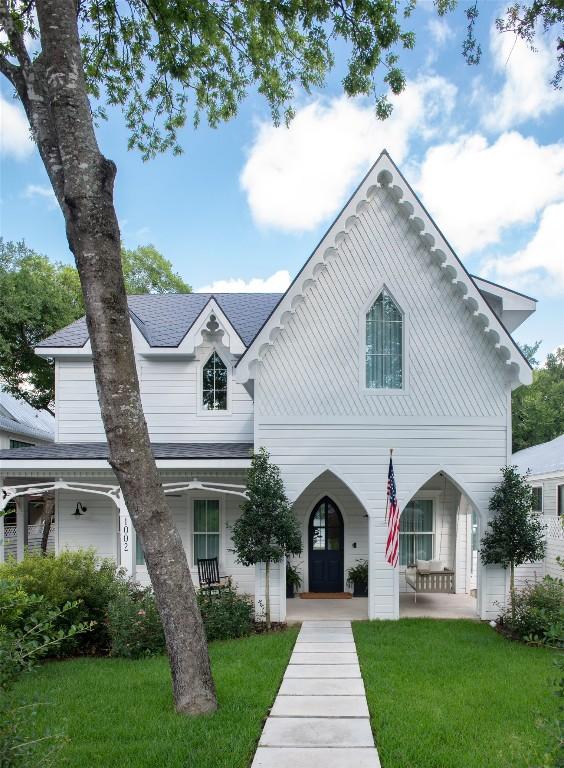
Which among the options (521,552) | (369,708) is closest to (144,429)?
(369,708)

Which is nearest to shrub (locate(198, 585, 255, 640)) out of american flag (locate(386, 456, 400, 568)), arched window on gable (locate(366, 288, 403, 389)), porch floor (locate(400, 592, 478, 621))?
american flag (locate(386, 456, 400, 568))

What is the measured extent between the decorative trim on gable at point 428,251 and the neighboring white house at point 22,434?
1242cm

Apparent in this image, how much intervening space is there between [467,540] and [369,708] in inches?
363

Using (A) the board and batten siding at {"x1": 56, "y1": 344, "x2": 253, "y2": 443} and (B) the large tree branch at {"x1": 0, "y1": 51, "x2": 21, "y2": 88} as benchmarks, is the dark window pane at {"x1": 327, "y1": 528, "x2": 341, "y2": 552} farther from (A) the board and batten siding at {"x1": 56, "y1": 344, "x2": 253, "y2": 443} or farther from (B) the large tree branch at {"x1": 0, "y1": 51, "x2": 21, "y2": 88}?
(B) the large tree branch at {"x1": 0, "y1": 51, "x2": 21, "y2": 88}

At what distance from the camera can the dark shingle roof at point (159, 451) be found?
1330 centimetres

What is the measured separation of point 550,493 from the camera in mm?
17031

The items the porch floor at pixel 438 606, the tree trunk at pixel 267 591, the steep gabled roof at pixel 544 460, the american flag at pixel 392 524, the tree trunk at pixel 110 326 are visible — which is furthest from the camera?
the steep gabled roof at pixel 544 460

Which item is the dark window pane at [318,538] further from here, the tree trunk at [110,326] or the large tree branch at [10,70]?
the large tree branch at [10,70]

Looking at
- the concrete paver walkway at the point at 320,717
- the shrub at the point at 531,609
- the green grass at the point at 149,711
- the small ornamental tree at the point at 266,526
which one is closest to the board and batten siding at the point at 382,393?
the small ornamental tree at the point at 266,526

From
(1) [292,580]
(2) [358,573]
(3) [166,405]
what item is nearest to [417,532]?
(2) [358,573]

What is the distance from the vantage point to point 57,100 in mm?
6746

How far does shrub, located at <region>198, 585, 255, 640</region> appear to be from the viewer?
36.4ft

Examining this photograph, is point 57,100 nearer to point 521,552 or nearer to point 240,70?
point 240,70

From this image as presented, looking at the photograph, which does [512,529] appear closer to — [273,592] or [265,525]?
[265,525]
